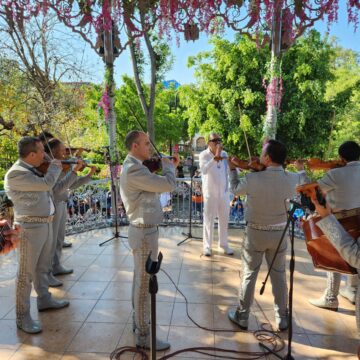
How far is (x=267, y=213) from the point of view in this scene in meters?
2.79

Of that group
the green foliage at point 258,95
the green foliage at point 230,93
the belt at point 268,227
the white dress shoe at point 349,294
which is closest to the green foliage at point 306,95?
the green foliage at point 258,95

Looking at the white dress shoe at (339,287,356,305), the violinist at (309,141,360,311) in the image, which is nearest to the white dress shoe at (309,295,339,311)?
the white dress shoe at (339,287,356,305)

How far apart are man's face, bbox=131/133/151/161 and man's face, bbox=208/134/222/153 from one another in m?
1.98

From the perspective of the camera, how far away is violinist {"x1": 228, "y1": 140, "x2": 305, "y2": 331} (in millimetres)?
2771

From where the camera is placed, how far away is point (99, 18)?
5.71 m

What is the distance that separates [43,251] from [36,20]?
Answer: 39.7ft

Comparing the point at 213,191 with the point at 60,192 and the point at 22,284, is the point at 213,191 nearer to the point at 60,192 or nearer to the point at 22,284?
the point at 60,192

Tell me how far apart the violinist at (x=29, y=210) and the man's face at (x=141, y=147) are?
76cm

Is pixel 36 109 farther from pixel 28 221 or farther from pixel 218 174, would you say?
pixel 28 221

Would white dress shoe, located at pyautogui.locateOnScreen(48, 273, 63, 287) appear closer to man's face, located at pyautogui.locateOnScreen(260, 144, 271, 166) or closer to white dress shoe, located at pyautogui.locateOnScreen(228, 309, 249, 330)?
white dress shoe, located at pyautogui.locateOnScreen(228, 309, 249, 330)

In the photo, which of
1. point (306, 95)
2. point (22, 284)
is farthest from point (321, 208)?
point (306, 95)

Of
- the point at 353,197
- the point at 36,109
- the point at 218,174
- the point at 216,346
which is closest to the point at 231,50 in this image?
the point at 36,109

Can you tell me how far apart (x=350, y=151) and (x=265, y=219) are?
0.99 m

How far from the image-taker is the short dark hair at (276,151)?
278cm
